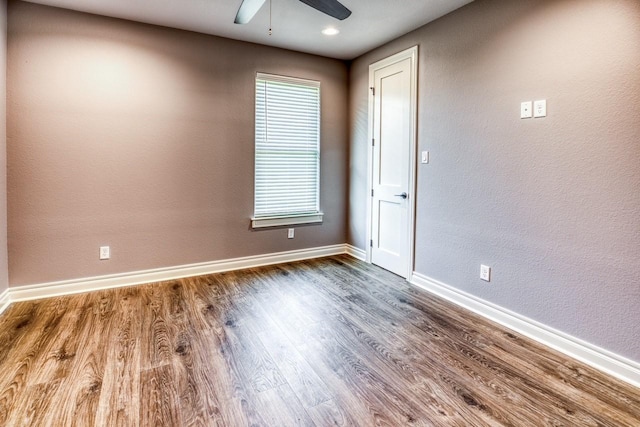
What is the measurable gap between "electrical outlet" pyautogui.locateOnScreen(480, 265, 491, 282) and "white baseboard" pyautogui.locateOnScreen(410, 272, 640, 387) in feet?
0.62

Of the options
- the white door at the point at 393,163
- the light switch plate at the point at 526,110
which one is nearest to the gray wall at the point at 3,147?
the white door at the point at 393,163

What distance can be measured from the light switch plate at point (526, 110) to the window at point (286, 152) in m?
2.38

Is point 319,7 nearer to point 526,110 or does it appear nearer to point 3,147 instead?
point 526,110

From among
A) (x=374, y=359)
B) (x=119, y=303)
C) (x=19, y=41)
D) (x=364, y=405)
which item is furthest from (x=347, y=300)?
(x=19, y=41)

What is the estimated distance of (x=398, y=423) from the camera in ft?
5.20

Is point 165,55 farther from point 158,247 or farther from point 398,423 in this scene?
point 398,423

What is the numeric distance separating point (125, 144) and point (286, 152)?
5.57ft

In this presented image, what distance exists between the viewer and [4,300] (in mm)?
2820

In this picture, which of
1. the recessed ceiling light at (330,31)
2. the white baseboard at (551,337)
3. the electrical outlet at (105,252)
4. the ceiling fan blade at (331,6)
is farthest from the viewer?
the recessed ceiling light at (330,31)

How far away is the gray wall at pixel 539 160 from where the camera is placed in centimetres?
197

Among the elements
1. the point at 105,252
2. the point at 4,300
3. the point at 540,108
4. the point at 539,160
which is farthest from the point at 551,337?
the point at 4,300

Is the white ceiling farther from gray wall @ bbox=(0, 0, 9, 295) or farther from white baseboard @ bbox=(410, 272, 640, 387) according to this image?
Answer: white baseboard @ bbox=(410, 272, 640, 387)

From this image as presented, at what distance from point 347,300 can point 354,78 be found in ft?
9.27

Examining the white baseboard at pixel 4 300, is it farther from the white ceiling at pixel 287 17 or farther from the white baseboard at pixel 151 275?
the white ceiling at pixel 287 17
